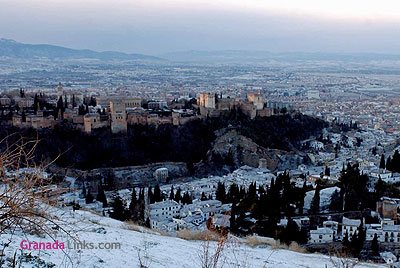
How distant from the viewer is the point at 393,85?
86.2m

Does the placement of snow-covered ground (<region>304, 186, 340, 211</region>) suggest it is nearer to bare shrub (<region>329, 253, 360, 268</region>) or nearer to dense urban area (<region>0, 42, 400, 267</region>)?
dense urban area (<region>0, 42, 400, 267</region>)

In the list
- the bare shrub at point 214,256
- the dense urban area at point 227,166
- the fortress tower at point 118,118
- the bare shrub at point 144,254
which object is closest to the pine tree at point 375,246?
the dense urban area at point 227,166

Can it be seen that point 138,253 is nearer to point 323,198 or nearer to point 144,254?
point 144,254

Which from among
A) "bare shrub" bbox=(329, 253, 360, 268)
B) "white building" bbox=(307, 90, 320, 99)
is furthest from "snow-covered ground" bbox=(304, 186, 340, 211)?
"white building" bbox=(307, 90, 320, 99)

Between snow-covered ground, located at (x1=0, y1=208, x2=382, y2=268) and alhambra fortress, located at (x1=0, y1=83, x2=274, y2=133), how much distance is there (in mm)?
22620

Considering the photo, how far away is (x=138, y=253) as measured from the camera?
4.61 meters

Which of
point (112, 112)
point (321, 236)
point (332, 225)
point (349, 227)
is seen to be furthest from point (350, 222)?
point (112, 112)

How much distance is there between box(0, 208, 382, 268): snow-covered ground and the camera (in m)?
4.35

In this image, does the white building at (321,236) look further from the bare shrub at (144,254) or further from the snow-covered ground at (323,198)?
the bare shrub at (144,254)

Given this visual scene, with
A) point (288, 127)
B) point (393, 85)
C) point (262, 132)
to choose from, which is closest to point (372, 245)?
point (262, 132)

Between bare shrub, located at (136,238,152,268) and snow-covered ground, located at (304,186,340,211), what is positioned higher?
bare shrub, located at (136,238,152,268)

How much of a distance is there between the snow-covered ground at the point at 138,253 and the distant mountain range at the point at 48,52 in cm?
14781

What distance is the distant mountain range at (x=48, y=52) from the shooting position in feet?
465

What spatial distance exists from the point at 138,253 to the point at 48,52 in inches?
6492
